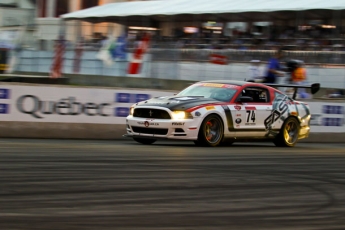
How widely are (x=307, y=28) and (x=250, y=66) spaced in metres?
4.52

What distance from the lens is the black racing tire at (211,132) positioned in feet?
44.0

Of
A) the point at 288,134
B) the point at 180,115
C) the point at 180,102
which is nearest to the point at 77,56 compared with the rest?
the point at 288,134

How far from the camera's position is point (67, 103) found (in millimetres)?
15570

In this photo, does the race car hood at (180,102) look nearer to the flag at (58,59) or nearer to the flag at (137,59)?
the flag at (137,59)

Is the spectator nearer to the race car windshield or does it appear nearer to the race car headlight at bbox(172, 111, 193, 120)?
the race car windshield

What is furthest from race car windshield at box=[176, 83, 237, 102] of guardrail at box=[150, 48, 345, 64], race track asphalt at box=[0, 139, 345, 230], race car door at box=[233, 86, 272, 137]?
guardrail at box=[150, 48, 345, 64]

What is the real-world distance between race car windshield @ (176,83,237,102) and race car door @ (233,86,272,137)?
22 centimetres

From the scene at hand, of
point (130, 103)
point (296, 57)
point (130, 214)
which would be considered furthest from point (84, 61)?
point (130, 214)

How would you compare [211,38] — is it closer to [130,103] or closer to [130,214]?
[130,103]

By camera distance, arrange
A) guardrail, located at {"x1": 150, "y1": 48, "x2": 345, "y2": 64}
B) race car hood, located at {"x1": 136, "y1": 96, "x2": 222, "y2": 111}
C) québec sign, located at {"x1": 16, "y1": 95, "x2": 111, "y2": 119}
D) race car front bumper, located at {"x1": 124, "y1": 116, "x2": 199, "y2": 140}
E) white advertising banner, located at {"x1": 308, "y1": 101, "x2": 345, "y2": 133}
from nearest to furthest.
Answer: race car front bumper, located at {"x1": 124, "y1": 116, "x2": 199, "y2": 140} → race car hood, located at {"x1": 136, "y1": 96, "x2": 222, "y2": 111} → québec sign, located at {"x1": 16, "y1": 95, "x2": 111, "y2": 119} → white advertising banner, located at {"x1": 308, "y1": 101, "x2": 345, "y2": 133} → guardrail, located at {"x1": 150, "y1": 48, "x2": 345, "y2": 64}

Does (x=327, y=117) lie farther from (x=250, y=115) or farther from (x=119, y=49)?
(x=119, y=49)

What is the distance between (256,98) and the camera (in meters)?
14.8

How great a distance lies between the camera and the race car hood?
13.3m

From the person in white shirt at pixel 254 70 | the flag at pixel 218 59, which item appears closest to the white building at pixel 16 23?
the flag at pixel 218 59
